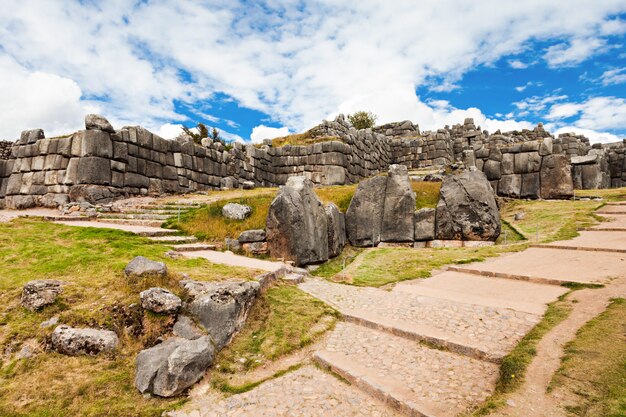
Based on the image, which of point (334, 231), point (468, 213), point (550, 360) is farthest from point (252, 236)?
point (550, 360)

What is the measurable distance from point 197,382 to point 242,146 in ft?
66.1

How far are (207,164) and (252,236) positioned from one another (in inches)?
446

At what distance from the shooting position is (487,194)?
13.1m

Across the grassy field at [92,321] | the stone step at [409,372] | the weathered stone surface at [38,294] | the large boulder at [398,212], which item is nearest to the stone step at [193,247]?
the grassy field at [92,321]

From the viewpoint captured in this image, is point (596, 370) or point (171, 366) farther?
point (171, 366)

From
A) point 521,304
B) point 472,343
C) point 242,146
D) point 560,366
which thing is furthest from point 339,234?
point 242,146

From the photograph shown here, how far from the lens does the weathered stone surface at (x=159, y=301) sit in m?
5.48

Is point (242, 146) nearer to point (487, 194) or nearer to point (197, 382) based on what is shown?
point (487, 194)

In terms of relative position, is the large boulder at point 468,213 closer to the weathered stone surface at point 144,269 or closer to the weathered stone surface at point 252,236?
the weathered stone surface at point 252,236

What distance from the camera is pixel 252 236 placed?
35.2ft

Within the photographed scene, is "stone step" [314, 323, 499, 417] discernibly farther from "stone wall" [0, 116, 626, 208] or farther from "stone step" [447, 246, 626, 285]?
"stone wall" [0, 116, 626, 208]

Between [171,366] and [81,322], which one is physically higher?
[81,322]

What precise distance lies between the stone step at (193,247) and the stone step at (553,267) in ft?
20.9

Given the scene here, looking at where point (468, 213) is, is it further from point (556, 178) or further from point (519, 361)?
point (519, 361)
